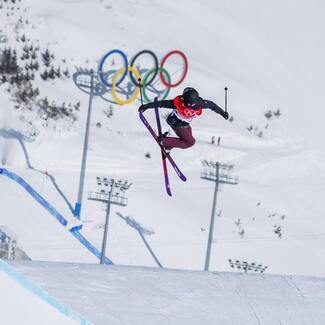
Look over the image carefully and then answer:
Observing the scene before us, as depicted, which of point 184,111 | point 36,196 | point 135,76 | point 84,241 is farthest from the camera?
point 135,76

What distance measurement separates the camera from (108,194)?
84.1ft

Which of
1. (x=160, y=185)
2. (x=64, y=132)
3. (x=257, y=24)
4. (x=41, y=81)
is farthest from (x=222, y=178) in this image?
(x=257, y=24)

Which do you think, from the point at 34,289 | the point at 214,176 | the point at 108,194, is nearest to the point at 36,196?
the point at 108,194

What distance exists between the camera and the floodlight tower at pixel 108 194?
2512 cm

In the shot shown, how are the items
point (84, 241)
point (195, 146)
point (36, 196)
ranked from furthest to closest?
1. point (195, 146)
2. point (36, 196)
3. point (84, 241)

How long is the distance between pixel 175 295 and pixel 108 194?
13.3 metres

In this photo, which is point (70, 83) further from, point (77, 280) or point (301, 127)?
point (77, 280)

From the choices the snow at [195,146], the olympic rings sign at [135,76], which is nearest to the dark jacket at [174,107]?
the snow at [195,146]

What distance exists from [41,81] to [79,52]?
251 centimetres

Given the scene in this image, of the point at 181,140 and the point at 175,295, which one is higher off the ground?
the point at 181,140

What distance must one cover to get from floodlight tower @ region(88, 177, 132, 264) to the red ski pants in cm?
1375

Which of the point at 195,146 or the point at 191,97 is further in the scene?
the point at 195,146

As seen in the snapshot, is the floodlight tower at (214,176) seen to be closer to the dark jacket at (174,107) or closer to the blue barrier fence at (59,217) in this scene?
the blue barrier fence at (59,217)

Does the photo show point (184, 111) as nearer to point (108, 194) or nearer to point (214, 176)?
point (108, 194)
